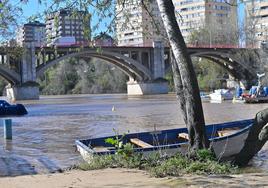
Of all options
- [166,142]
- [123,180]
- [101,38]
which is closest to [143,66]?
[166,142]

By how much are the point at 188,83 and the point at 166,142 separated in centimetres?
450

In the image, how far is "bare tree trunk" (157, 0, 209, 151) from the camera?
11203 mm

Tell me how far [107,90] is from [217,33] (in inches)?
1331

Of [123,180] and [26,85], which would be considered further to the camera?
[26,85]

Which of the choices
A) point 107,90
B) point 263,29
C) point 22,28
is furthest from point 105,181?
point 107,90

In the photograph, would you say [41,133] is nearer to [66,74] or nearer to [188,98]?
[188,98]

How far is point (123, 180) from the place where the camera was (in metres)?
9.30

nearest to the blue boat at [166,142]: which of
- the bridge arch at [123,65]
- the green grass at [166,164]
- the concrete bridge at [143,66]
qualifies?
the green grass at [166,164]

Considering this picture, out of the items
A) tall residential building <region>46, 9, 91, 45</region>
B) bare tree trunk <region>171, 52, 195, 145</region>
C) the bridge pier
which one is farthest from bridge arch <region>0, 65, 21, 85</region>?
bare tree trunk <region>171, 52, 195, 145</region>

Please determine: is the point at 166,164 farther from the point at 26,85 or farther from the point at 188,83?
the point at 26,85

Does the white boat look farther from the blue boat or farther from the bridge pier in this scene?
the blue boat

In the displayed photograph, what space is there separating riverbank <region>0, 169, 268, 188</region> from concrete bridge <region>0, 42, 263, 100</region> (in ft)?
229

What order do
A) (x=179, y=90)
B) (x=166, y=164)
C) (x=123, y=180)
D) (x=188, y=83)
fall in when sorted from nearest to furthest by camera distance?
(x=123, y=180), (x=166, y=164), (x=188, y=83), (x=179, y=90)

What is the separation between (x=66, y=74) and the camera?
13388cm
